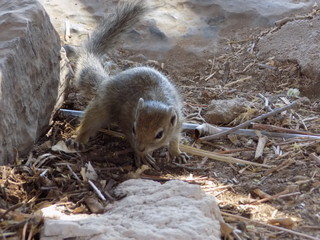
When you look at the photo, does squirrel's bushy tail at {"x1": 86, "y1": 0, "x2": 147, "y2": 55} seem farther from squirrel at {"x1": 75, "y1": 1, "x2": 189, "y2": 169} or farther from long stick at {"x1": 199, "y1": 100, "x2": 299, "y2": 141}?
long stick at {"x1": 199, "y1": 100, "x2": 299, "y2": 141}

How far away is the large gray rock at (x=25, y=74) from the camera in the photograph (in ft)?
11.6

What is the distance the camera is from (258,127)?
4.46 metres

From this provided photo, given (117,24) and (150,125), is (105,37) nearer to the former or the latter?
(117,24)

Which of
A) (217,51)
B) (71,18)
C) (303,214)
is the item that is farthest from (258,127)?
(71,18)

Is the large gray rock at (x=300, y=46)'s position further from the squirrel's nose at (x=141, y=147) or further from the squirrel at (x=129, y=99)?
the squirrel's nose at (x=141, y=147)

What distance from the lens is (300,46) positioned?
18.6ft

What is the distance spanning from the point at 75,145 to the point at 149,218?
65.6 inches

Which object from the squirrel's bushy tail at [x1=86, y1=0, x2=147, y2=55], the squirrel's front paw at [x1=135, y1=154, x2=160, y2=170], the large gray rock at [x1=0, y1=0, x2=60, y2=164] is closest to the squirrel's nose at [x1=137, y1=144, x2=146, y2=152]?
the squirrel's front paw at [x1=135, y1=154, x2=160, y2=170]

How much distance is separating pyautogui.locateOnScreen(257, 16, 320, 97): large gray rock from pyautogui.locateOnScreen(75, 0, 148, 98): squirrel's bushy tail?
65.3 inches

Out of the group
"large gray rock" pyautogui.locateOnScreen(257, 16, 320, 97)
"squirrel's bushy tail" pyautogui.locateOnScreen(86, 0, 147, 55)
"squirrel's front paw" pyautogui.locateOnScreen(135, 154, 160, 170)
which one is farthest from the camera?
"large gray rock" pyautogui.locateOnScreen(257, 16, 320, 97)

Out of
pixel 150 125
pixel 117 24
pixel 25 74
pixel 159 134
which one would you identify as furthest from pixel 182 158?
pixel 117 24

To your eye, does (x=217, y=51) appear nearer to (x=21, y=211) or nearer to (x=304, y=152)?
(x=304, y=152)

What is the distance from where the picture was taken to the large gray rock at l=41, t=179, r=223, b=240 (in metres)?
2.53

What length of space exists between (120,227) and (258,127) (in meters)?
2.17
